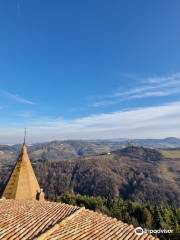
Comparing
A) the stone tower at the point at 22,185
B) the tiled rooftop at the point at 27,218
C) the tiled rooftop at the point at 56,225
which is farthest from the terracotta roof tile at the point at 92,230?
the stone tower at the point at 22,185

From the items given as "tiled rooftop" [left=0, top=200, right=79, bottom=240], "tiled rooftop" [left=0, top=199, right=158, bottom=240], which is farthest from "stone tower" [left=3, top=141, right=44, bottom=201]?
"tiled rooftop" [left=0, top=199, right=158, bottom=240]

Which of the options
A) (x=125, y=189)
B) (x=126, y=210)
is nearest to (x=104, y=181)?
(x=125, y=189)

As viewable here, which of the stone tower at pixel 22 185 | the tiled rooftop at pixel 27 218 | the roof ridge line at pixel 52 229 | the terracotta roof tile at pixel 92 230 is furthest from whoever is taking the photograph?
the stone tower at pixel 22 185

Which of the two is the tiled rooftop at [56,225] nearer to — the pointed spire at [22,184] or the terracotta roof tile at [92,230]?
the terracotta roof tile at [92,230]

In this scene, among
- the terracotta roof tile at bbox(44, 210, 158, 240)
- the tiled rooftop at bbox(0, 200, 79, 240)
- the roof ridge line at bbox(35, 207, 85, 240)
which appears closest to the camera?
the roof ridge line at bbox(35, 207, 85, 240)

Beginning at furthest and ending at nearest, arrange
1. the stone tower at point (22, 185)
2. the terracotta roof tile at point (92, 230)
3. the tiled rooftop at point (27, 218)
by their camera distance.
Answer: the stone tower at point (22, 185), the terracotta roof tile at point (92, 230), the tiled rooftop at point (27, 218)

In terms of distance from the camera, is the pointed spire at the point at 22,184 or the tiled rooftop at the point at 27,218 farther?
the pointed spire at the point at 22,184

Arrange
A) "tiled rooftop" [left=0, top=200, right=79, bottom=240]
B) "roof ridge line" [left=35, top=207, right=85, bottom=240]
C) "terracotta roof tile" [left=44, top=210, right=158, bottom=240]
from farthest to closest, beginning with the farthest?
"terracotta roof tile" [left=44, top=210, right=158, bottom=240], "tiled rooftop" [left=0, top=200, right=79, bottom=240], "roof ridge line" [left=35, top=207, right=85, bottom=240]

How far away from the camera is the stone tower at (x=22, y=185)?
25016mm

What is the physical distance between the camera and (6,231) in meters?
10.5

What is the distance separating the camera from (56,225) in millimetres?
11320

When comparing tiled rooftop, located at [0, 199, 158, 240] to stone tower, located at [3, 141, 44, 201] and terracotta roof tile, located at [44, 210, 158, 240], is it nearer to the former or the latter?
terracotta roof tile, located at [44, 210, 158, 240]

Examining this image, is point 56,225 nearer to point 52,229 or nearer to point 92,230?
point 52,229

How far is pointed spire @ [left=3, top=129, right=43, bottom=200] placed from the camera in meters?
25.0
